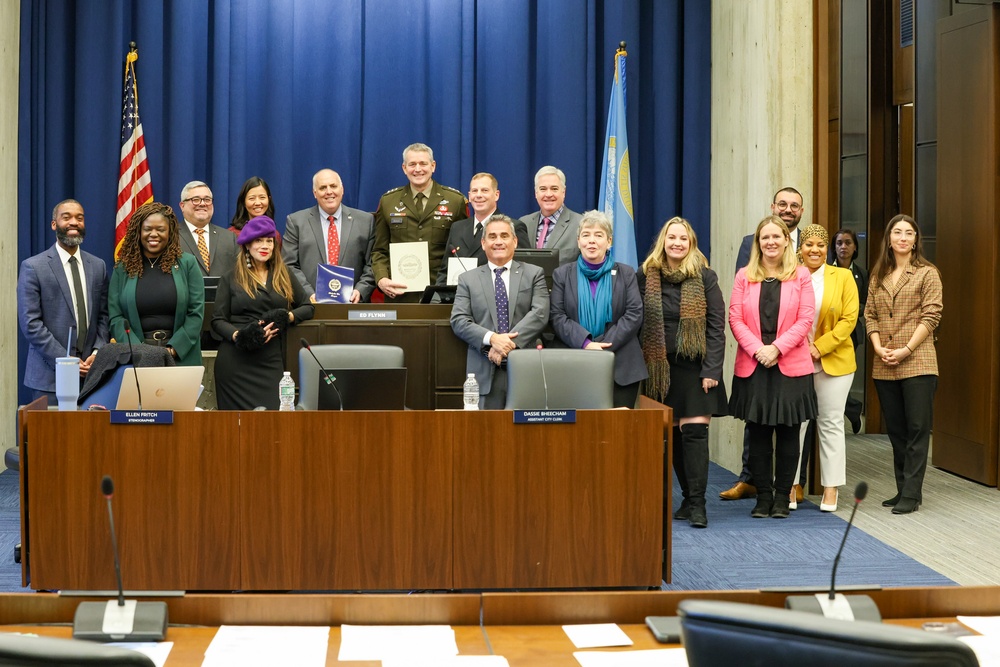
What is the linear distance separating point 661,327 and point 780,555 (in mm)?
1235

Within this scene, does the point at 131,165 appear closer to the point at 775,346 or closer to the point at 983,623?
the point at 775,346

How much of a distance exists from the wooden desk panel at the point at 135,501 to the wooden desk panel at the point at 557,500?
0.83m

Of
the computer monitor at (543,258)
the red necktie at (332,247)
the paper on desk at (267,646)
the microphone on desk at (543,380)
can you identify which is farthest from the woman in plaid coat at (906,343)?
the paper on desk at (267,646)

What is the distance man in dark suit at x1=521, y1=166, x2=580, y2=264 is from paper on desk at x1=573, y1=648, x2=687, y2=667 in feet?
13.5

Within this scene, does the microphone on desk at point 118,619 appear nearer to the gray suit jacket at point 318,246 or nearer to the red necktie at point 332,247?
the gray suit jacket at point 318,246

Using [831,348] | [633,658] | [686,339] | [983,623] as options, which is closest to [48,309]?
[686,339]

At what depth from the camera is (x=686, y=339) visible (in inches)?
211

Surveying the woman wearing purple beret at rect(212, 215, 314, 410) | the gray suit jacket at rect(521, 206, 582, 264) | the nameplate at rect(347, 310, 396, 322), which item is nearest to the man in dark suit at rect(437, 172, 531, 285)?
the gray suit jacket at rect(521, 206, 582, 264)

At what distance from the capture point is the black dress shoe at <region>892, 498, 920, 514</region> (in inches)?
224

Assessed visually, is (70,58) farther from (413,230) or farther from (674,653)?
(674,653)

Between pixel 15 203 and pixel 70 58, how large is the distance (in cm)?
117

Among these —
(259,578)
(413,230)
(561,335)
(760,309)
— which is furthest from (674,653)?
(413,230)

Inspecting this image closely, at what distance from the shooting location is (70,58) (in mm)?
7707

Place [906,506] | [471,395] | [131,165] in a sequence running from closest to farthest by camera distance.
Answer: [471,395] → [906,506] → [131,165]
